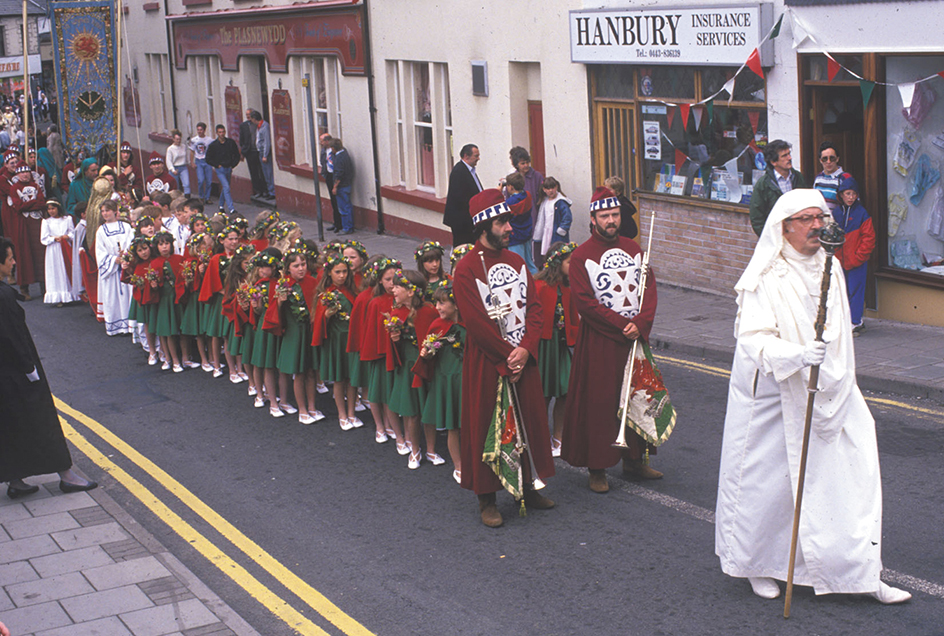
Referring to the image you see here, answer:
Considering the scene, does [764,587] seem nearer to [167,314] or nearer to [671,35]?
[167,314]

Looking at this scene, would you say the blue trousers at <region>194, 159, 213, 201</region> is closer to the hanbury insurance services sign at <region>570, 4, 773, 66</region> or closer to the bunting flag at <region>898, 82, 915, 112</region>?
the hanbury insurance services sign at <region>570, 4, 773, 66</region>

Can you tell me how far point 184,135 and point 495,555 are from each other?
1035 inches

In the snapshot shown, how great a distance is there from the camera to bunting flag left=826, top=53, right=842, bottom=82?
38.9ft

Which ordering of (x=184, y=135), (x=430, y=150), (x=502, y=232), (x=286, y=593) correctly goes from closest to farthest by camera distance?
(x=286, y=593) → (x=502, y=232) → (x=430, y=150) → (x=184, y=135)

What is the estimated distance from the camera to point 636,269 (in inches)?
298

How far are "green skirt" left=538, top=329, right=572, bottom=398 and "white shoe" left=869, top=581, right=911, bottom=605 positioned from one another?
3.20 m

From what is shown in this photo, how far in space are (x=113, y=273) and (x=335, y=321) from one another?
563 centimetres

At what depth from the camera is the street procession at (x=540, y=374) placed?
578cm

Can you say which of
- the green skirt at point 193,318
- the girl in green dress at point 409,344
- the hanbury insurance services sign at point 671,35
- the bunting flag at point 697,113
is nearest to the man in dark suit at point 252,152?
the hanbury insurance services sign at point 671,35

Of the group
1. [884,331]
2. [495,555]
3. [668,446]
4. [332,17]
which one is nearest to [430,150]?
[332,17]

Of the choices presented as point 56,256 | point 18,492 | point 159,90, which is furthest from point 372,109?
point 159,90

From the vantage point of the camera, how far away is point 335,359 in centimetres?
963

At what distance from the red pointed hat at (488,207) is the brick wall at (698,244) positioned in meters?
7.05

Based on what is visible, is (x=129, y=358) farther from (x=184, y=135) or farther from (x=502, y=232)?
(x=184, y=135)
